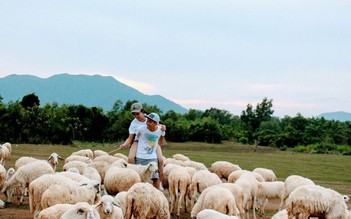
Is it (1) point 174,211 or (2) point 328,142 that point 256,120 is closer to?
(2) point 328,142

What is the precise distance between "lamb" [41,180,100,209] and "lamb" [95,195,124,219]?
0.99m

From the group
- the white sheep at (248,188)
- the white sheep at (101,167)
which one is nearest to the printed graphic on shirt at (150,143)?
the white sheep at (248,188)

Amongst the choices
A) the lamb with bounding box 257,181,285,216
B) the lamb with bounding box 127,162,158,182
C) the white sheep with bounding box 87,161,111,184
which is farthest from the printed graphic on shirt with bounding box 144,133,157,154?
the lamb with bounding box 257,181,285,216

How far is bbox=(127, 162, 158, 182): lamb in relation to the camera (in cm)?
1168

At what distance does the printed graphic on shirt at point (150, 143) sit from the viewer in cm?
1102

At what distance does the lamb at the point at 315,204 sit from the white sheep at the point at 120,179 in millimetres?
3847

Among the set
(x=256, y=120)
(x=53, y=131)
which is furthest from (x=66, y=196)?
(x=256, y=120)

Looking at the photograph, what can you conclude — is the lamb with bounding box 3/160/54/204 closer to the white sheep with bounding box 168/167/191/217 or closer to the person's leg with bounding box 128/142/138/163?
the person's leg with bounding box 128/142/138/163

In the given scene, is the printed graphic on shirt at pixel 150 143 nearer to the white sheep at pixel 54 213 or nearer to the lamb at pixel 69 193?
the lamb at pixel 69 193

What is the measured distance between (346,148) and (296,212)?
204ft

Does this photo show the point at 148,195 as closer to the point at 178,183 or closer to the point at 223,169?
the point at 178,183

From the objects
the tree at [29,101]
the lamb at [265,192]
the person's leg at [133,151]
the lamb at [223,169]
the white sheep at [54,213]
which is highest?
the tree at [29,101]

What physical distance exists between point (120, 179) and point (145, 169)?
0.72m

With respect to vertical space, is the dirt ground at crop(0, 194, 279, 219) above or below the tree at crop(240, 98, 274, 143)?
below
